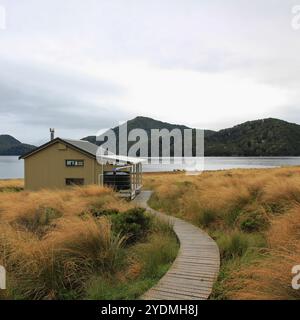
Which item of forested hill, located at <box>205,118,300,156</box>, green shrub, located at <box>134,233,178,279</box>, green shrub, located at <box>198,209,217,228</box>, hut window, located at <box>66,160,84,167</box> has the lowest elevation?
green shrub, located at <box>134,233,178,279</box>

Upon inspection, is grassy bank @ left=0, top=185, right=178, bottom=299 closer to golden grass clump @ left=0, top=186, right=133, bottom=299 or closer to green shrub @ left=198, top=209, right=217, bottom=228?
golden grass clump @ left=0, top=186, right=133, bottom=299

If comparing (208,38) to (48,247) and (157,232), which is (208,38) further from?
(48,247)

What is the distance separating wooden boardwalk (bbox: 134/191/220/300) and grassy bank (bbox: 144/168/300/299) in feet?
0.63

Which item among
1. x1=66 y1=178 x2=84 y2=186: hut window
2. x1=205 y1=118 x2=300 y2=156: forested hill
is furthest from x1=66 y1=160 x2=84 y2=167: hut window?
x1=205 y1=118 x2=300 y2=156: forested hill

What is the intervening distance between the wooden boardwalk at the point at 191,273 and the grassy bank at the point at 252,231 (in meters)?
0.19

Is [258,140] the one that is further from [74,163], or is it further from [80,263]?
[80,263]

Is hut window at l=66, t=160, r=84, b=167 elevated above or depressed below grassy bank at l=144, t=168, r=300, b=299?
above

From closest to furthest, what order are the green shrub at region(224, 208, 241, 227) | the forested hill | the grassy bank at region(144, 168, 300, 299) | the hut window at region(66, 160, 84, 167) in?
the grassy bank at region(144, 168, 300, 299) < the green shrub at region(224, 208, 241, 227) < the hut window at region(66, 160, 84, 167) < the forested hill

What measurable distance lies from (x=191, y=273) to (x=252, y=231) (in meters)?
3.09

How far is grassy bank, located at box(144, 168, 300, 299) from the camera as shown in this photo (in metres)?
3.85
